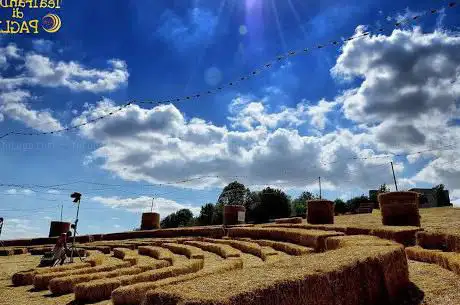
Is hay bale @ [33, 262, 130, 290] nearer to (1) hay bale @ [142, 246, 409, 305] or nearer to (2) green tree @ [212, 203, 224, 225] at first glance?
(1) hay bale @ [142, 246, 409, 305]

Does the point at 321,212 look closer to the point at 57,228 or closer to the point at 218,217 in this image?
the point at 57,228

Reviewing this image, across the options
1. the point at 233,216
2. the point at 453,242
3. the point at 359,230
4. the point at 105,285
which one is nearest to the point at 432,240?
the point at 453,242

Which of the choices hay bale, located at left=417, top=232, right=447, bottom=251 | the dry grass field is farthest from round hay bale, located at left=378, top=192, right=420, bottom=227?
hay bale, located at left=417, top=232, right=447, bottom=251

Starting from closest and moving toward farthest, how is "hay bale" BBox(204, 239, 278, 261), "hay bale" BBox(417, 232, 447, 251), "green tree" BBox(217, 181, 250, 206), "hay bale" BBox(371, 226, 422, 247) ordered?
"hay bale" BBox(417, 232, 447, 251)
"hay bale" BBox(371, 226, 422, 247)
"hay bale" BBox(204, 239, 278, 261)
"green tree" BBox(217, 181, 250, 206)

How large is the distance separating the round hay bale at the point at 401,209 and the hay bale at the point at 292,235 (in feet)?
10.4

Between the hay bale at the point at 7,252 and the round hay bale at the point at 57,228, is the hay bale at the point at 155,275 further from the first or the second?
the round hay bale at the point at 57,228

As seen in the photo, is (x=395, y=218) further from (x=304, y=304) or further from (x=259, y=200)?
(x=259, y=200)

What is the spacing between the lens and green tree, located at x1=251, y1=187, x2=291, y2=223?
80.0m

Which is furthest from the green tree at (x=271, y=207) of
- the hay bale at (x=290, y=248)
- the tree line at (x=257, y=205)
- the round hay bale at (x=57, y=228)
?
the hay bale at (x=290, y=248)

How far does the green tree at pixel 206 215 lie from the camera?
→ 94.3 metres

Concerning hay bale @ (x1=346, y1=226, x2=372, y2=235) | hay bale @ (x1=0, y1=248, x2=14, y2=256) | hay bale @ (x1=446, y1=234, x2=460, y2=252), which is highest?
hay bale @ (x1=346, y1=226, x2=372, y2=235)

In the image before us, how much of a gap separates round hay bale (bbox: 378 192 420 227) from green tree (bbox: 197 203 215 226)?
75.9m

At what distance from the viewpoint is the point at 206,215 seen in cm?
9588

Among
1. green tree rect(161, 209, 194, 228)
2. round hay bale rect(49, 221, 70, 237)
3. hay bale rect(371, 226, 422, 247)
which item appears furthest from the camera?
green tree rect(161, 209, 194, 228)
